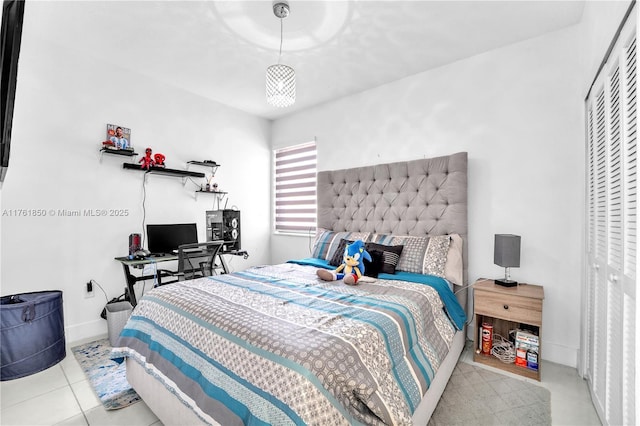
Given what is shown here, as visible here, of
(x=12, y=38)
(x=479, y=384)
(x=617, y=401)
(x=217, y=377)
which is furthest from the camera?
(x=479, y=384)

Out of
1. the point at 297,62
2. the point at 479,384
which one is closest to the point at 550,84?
the point at 297,62

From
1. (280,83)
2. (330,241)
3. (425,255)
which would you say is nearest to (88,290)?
(330,241)

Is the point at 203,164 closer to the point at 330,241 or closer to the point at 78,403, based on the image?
the point at 330,241

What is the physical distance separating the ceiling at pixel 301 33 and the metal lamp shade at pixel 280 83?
41cm

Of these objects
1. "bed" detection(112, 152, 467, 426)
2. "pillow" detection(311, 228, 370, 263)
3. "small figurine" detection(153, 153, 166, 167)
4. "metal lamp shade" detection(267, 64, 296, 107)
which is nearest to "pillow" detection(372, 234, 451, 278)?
"bed" detection(112, 152, 467, 426)

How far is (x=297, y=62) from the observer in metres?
2.84

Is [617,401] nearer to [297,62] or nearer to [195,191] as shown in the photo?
[297,62]

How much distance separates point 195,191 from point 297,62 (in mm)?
1990

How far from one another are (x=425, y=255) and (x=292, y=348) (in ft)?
5.75

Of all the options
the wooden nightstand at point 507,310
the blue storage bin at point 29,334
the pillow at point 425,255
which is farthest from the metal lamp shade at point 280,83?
the blue storage bin at point 29,334

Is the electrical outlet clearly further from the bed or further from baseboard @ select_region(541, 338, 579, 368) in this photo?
baseboard @ select_region(541, 338, 579, 368)

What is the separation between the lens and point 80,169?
279 centimetres

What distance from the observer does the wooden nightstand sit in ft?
6.81

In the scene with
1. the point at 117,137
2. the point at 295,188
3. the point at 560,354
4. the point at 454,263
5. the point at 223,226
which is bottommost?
the point at 560,354
